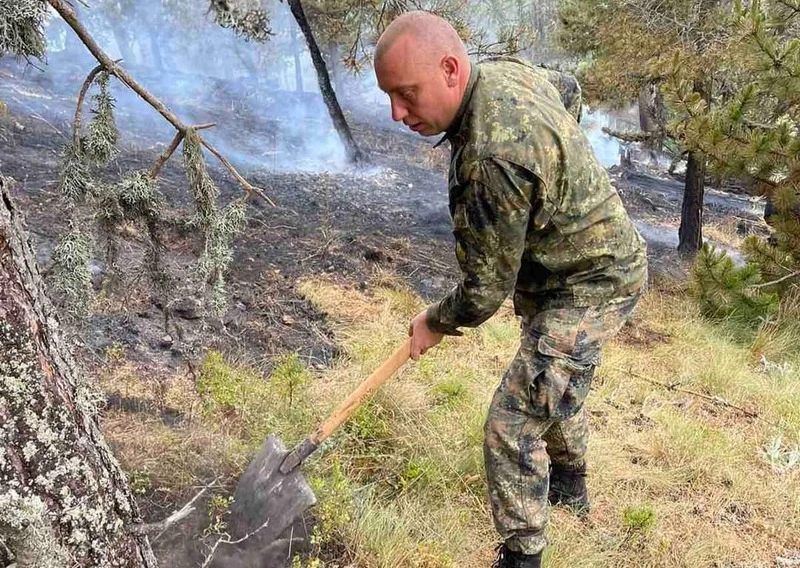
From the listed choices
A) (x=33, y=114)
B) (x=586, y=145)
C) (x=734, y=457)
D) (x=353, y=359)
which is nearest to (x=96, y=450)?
(x=586, y=145)

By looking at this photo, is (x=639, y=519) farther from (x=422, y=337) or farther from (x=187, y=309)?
(x=187, y=309)

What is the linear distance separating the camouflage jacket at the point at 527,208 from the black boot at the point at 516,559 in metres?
0.83

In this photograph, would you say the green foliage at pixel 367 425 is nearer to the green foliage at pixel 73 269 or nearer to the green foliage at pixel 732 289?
the green foliage at pixel 73 269

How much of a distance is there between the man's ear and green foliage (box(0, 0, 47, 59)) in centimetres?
140

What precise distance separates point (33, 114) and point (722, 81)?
8599 mm

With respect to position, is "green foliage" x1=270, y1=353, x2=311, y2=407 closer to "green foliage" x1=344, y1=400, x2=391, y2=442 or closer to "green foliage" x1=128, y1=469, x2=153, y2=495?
"green foliage" x1=344, y1=400, x2=391, y2=442

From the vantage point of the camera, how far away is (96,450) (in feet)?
4.70

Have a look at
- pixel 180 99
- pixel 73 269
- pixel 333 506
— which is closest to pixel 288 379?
pixel 333 506

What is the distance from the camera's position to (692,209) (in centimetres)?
762

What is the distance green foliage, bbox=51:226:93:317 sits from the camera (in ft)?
6.93

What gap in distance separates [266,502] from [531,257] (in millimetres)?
1263

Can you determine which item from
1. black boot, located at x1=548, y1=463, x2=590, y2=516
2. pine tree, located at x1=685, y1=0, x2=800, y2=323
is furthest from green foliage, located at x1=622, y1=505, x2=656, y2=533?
pine tree, located at x1=685, y1=0, x2=800, y2=323

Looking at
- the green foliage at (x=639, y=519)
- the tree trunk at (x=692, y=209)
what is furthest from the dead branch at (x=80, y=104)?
the tree trunk at (x=692, y=209)

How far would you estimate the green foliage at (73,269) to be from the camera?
6.93 feet
